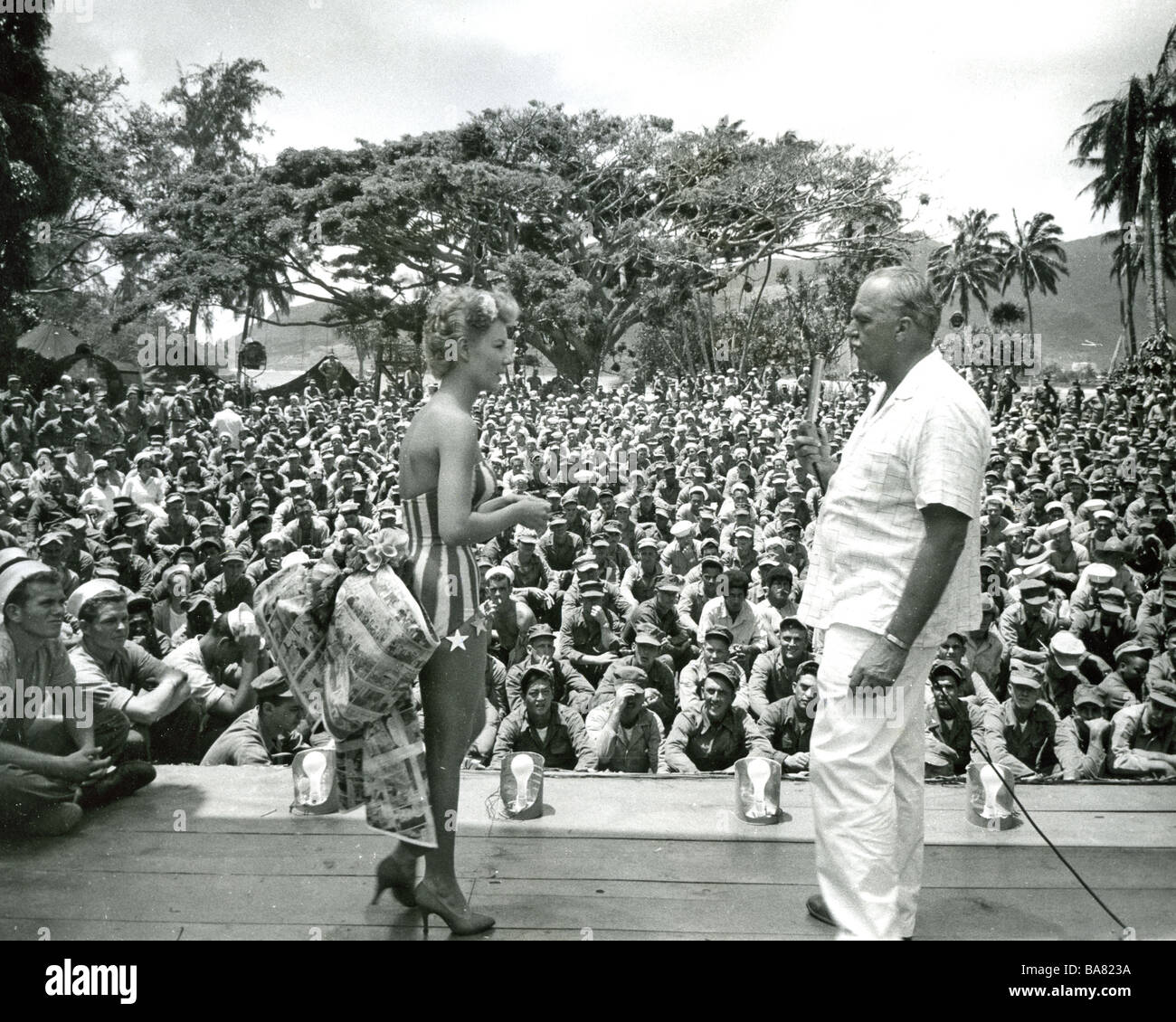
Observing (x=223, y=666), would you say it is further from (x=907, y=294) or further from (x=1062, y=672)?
(x=1062, y=672)

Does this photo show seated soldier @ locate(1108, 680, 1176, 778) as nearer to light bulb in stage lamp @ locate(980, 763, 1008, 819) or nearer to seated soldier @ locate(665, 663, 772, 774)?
seated soldier @ locate(665, 663, 772, 774)

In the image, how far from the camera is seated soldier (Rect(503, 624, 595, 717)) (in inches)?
198

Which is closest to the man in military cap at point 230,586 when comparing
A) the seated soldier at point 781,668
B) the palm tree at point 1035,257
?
the seated soldier at point 781,668

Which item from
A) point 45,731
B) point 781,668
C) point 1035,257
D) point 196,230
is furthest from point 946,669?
point 1035,257

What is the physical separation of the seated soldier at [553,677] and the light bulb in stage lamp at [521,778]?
2.42 metres

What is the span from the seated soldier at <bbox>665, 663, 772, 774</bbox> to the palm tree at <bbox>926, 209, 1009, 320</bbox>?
1239 cm

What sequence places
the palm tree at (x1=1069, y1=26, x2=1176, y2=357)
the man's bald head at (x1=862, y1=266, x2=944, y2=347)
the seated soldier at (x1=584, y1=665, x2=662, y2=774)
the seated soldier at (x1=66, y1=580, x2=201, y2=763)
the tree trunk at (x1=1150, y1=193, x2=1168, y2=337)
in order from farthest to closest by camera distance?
the tree trunk at (x1=1150, y1=193, x2=1168, y2=337) < the palm tree at (x1=1069, y1=26, x2=1176, y2=357) < the seated soldier at (x1=584, y1=665, x2=662, y2=774) < the seated soldier at (x1=66, y1=580, x2=201, y2=763) < the man's bald head at (x1=862, y1=266, x2=944, y2=347)

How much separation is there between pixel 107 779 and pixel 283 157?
8291 mm

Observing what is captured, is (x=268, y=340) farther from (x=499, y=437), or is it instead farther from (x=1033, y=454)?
(x=1033, y=454)

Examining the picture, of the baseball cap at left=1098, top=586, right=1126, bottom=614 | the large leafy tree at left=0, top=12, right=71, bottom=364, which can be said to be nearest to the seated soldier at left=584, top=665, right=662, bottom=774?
the baseball cap at left=1098, top=586, right=1126, bottom=614

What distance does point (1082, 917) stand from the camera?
79.7 inches

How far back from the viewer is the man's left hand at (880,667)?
5.69 feet
